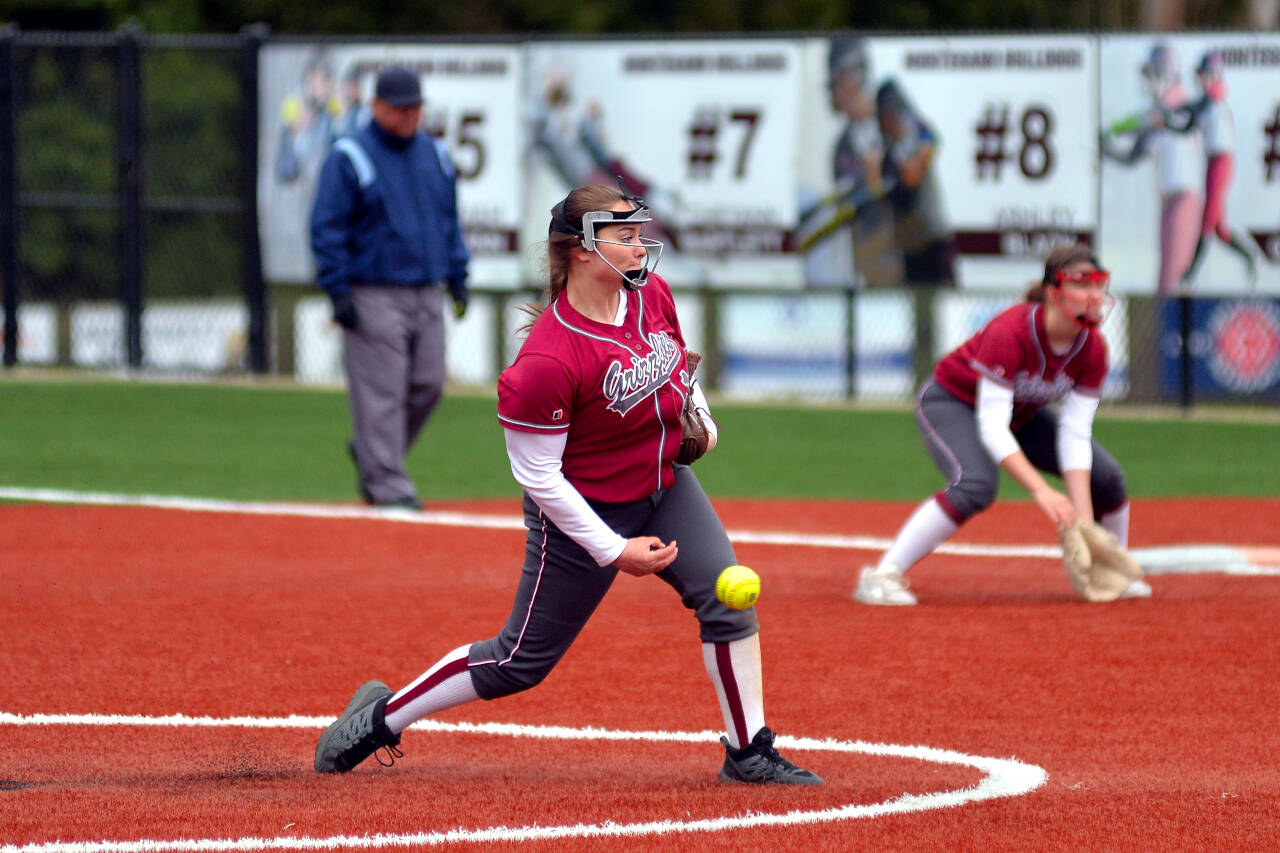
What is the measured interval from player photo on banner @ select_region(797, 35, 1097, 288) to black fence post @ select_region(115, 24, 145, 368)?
253 inches

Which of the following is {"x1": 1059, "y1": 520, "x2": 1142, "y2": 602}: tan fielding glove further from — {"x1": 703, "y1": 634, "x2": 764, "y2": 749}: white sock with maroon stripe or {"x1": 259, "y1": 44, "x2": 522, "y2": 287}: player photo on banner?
{"x1": 259, "y1": 44, "x2": 522, "y2": 287}: player photo on banner

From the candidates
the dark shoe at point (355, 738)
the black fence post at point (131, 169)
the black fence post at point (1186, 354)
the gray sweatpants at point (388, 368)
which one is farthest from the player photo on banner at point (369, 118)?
the dark shoe at point (355, 738)

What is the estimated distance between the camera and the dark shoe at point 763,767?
5000 millimetres

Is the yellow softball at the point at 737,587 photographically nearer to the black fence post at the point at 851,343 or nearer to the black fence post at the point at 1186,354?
the black fence post at the point at 1186,354

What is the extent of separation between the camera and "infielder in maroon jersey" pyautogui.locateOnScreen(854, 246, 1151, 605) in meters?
7.27

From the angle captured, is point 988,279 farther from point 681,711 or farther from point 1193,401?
point 681,711

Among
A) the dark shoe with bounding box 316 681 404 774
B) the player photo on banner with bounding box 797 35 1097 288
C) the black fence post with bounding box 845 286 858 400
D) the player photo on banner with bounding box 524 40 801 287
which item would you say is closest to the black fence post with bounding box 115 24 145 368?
the player photo on banner with bounding box 524 40 801 287

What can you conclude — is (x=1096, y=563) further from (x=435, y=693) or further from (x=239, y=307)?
(x=239, y=307)

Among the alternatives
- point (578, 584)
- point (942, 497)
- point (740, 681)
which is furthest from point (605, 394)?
point (942, 497)

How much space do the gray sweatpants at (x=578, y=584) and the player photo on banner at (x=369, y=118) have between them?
12.3 meters

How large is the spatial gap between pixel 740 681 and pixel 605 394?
0.84m

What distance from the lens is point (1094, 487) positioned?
7859 millimetres

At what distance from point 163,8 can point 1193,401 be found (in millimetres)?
21019

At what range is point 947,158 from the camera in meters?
15.8
